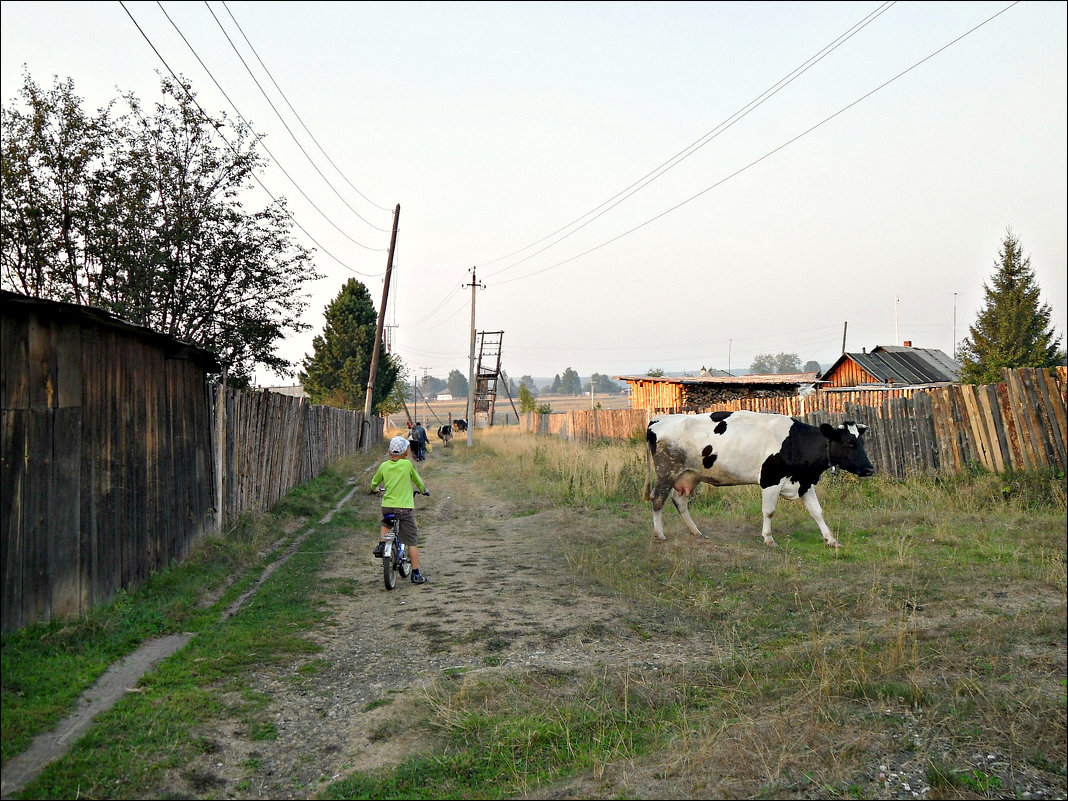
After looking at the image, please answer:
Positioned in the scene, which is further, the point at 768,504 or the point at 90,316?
the point at 768,504

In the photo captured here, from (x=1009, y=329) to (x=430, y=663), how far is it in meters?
41.9

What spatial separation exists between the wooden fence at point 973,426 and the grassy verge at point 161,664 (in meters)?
9.70

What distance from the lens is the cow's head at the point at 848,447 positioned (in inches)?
396

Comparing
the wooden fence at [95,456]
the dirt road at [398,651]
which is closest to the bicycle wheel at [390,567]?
the dirt road at [398,651]

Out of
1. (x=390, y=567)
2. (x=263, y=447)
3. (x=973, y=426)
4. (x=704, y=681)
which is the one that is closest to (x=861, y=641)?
(x=704, y=681)

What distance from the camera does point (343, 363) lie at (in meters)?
47.3

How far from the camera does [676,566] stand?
8.19m

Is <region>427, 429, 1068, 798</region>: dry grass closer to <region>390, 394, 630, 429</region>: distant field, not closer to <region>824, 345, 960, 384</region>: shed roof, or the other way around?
<region>824, 345, 960, 384</region>: shed roof

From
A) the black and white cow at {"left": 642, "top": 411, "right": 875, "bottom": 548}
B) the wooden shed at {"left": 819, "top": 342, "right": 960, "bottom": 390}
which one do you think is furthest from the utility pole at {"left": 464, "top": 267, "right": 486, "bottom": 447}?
the black and white cow at {"left": 642, "top": 411, "right": 875, "bottom": 548}

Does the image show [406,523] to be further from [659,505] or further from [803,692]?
[803,692]

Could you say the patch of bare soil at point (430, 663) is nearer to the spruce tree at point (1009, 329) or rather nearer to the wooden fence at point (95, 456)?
the wooden fence at point (95, 456)

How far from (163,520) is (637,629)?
5146 mm

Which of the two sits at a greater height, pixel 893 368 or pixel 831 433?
pixel 893 368

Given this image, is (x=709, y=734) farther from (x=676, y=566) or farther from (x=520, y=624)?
(x=676, y=566)
